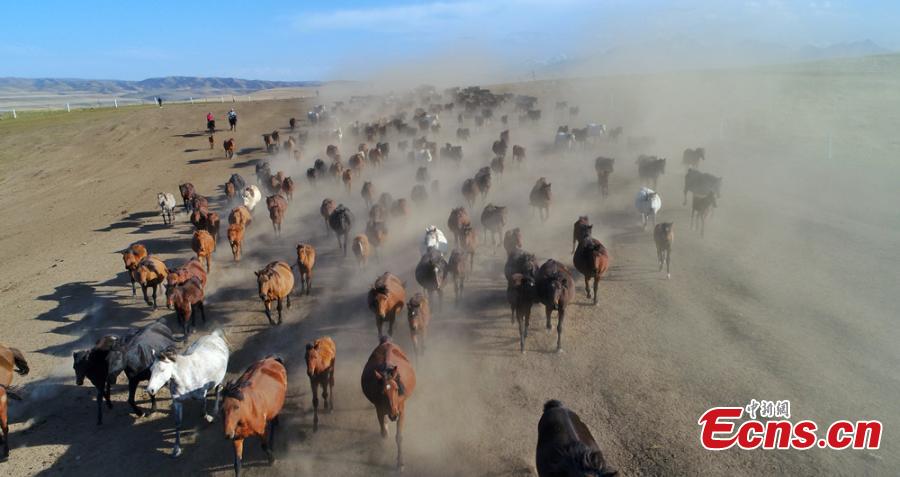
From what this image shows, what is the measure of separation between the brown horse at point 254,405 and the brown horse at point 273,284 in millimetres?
3893

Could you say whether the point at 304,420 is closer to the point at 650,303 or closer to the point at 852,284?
the point at 650,303

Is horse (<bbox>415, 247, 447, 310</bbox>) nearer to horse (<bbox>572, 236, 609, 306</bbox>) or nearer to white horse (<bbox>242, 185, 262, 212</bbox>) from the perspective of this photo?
horse (<bbox>572, 236, 609, 306</bbox>)

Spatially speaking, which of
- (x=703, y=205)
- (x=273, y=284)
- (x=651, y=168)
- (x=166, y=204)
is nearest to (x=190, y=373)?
(x=273, y=284)

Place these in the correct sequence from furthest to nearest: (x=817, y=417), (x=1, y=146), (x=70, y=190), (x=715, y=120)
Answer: (x=1, y=146), (x=715, y=120), (x=70, y=190), (x=817, y=417)

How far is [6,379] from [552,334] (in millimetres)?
11210

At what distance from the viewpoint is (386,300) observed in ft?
36.0

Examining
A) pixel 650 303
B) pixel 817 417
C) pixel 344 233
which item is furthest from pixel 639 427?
pixel 344 233

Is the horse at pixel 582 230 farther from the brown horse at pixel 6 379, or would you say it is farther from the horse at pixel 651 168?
the brown horse at pixel 6 379

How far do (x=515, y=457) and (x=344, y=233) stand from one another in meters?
11.1

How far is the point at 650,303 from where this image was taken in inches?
500

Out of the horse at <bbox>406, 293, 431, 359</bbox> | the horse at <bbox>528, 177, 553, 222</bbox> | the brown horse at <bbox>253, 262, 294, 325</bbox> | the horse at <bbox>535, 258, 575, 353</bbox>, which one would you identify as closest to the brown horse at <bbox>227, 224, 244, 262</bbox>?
the brown horse at <bbox>253, 262, 294, 325</bbox>

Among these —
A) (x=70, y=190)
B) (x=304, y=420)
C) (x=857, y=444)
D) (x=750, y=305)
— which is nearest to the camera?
(x=857, y=444)

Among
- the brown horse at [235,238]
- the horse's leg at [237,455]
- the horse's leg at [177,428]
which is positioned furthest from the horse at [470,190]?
the horse's leg at [237,455]

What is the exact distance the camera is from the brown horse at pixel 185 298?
38.5 feet
